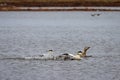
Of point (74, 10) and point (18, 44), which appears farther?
point (74, 10)

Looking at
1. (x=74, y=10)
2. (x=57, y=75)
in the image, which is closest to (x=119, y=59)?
(x=57, y=75)

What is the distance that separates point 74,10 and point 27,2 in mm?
18293

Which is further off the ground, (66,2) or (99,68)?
(99,68)

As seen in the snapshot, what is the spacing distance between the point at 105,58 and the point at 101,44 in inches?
345

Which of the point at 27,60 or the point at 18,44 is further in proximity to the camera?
the point at 18,44

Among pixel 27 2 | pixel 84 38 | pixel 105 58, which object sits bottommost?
pixel 27 2

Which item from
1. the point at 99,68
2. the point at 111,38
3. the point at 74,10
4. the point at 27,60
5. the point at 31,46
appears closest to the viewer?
the point at 99,68

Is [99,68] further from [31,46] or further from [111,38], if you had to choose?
[111,38]

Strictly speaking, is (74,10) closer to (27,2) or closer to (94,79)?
(27,2)

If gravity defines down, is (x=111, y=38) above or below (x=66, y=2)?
above

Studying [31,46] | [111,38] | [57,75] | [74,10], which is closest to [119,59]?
[57,75]

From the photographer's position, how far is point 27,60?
100ft

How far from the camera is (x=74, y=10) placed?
313ft

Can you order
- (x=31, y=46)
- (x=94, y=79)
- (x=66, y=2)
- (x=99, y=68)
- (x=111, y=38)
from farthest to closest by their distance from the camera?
(x=66, y=2) < (x=111, y=38) < (x=31, y=46) < (x=99, y=68) < (x=94, y=79)
